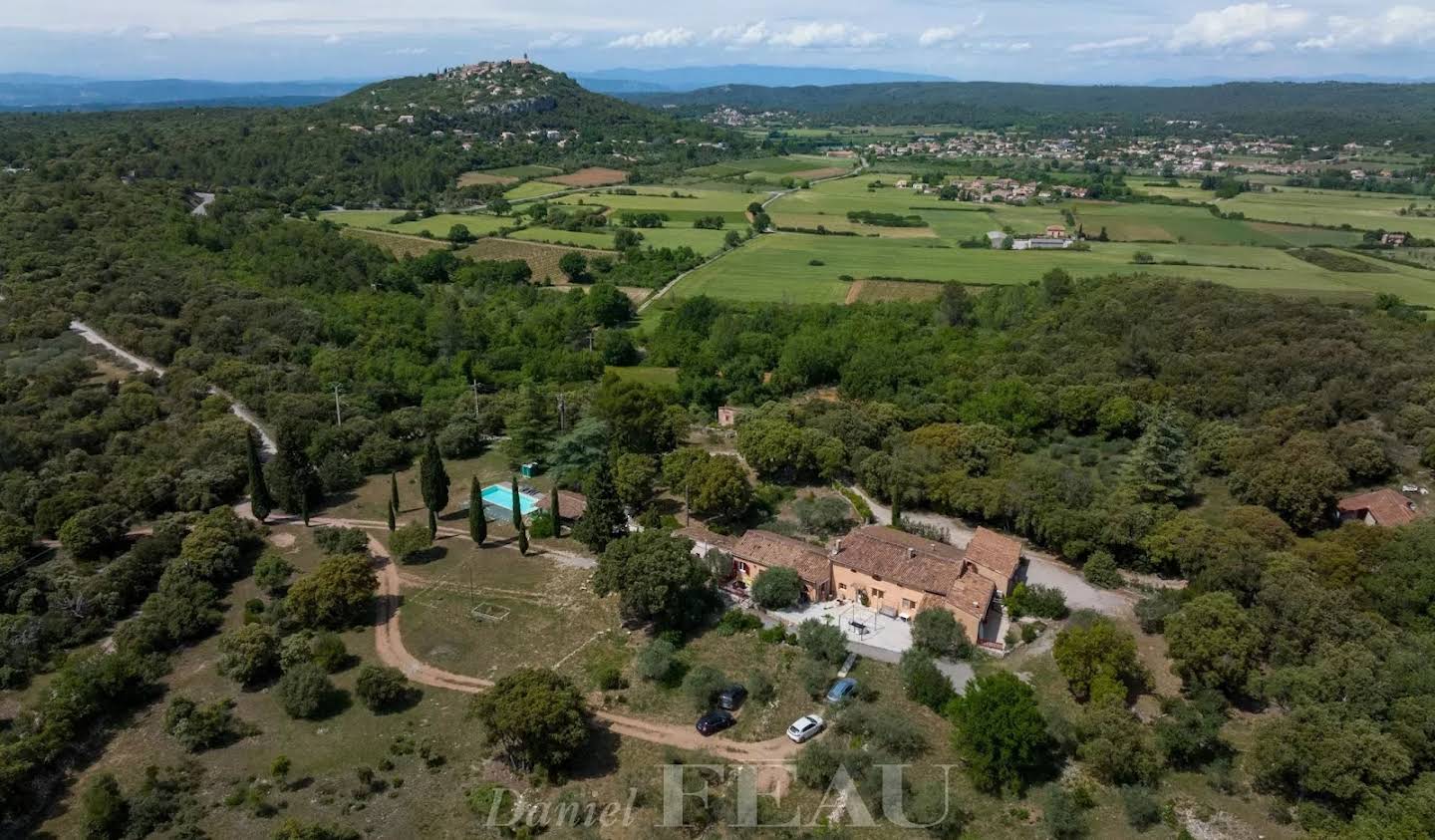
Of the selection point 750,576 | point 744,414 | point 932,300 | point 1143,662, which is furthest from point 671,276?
point 1143,662

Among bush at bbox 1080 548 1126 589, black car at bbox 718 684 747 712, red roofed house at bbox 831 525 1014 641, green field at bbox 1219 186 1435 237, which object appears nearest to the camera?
black car at bbox 718 684 747 712

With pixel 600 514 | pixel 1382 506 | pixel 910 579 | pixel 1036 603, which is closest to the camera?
pixel 910 579

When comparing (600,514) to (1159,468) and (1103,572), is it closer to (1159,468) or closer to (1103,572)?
(1103,572)

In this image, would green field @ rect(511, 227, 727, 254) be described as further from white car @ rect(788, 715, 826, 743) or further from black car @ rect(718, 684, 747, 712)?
white car @ rect(788, 715, 826, 743)

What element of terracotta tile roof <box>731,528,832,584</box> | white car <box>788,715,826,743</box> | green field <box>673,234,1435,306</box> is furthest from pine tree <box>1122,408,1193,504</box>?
green field <box>673,234,1435,306</box>

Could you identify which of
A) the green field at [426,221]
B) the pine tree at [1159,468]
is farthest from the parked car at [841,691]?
the green field at [426,221]

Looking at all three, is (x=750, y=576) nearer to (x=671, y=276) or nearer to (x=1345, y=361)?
(x=1345, y=361)

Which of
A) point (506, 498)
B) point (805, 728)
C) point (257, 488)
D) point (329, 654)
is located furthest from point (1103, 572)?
point (257, 488)
